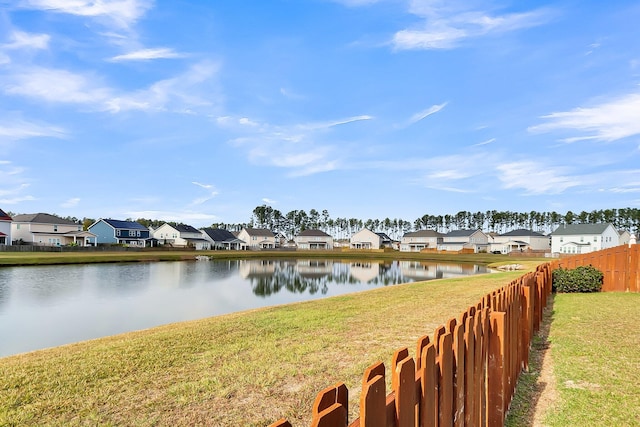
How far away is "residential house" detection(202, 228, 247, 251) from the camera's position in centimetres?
8886

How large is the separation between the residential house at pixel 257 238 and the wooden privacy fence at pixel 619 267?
87.0 m

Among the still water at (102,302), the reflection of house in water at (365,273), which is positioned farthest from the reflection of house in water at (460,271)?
the still water at (102,302)

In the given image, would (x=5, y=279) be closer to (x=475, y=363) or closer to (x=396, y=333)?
(x=396, y=333)

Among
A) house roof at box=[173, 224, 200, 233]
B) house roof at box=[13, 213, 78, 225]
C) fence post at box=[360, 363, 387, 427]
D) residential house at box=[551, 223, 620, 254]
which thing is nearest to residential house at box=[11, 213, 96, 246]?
house roof at box=[13, 213, 78, 225]

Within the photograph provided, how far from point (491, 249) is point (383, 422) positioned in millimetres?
98515

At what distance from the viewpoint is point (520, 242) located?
85.1m

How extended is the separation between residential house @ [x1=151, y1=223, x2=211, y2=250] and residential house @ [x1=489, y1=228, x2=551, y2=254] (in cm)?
6801

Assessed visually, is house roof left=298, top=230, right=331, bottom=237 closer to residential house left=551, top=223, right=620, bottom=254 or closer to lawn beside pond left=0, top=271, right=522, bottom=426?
residential house left=551, top=223, right=620, bottom=254

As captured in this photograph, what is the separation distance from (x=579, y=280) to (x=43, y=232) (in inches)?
3158

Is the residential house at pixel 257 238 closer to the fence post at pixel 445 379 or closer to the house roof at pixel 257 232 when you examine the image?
the house roof at pixel 257 232

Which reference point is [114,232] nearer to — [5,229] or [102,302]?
[5,229]

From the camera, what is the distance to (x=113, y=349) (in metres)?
6.88

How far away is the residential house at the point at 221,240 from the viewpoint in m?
88.9

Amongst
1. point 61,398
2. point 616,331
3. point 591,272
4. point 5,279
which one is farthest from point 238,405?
point 5,279
